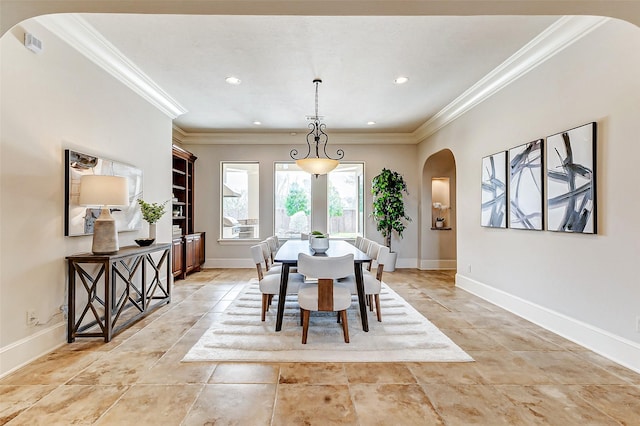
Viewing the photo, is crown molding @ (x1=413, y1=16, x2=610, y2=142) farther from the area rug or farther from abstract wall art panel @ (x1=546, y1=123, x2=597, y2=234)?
the area rug

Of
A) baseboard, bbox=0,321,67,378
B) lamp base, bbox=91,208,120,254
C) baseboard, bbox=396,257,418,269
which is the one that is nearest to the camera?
baseboard, bbox=0,321,67,378

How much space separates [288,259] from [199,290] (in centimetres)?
237

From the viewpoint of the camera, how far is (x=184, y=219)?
598 centimetres

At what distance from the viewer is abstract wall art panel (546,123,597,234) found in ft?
8.52

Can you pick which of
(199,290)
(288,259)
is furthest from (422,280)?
(199,290)

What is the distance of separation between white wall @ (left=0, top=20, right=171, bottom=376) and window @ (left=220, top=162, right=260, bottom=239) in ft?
11.6

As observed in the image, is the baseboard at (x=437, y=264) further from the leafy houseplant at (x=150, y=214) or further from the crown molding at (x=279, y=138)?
the leafy houseplant at (x=150, y=214)

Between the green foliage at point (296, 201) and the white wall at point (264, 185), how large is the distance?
40cm

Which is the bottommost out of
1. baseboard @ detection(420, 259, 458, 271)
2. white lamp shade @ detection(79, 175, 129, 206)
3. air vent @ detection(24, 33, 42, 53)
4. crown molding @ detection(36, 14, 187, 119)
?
baseboard @ detection(420, 259, 458, 271)

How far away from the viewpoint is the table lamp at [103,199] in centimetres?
267

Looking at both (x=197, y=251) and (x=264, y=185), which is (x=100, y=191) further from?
(x=264, y=185)

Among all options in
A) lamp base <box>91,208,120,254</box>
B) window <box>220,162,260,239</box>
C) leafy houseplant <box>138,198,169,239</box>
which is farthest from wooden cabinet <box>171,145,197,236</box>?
lamp base <box>91,208,120,254</box>

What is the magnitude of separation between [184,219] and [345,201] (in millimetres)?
3320

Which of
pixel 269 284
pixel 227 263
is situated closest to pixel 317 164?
pixel 269 284
